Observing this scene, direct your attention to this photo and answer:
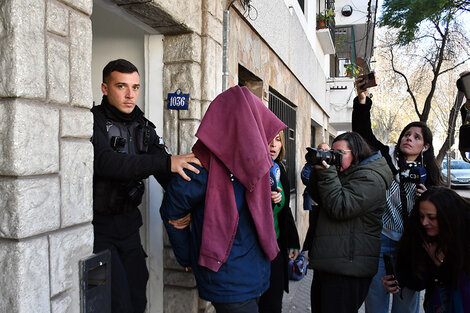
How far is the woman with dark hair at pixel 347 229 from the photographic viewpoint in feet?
7.82

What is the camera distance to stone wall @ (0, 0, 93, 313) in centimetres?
147

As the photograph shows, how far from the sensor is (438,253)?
222 cm

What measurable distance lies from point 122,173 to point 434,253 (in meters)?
1.85

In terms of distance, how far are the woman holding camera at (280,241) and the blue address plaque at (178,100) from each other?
28.9 inches

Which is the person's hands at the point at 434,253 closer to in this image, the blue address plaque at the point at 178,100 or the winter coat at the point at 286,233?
the winter coat at the point at 286,233

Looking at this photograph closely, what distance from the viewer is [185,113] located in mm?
2965

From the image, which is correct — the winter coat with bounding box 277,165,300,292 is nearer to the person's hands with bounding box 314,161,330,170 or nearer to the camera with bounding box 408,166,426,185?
the person's hands with bounding box 314,161,330,170

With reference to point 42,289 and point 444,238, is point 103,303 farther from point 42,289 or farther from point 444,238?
point 444,238

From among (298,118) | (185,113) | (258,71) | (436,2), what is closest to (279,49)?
(258,71)

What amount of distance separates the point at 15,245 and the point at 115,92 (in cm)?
104

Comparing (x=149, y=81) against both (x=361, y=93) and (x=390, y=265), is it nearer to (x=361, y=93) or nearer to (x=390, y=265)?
(x=361, y=93)

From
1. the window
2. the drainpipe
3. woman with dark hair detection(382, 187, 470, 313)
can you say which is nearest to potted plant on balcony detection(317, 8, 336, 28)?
the window

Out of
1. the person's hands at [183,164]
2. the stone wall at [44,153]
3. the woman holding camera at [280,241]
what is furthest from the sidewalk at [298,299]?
the stone wall at [44,153]

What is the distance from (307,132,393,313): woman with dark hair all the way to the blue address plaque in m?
1.12
